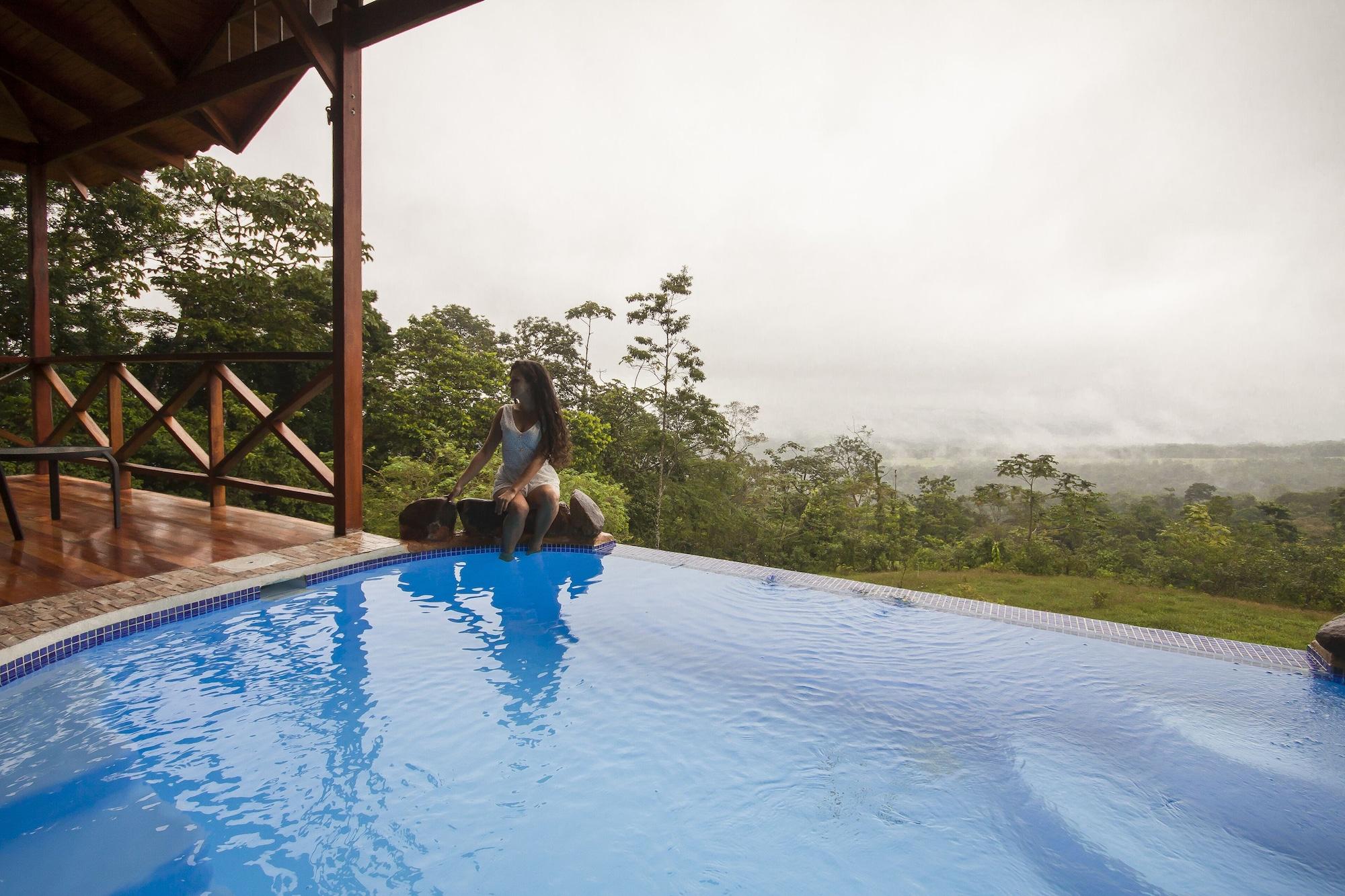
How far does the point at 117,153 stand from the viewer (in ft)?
18.9

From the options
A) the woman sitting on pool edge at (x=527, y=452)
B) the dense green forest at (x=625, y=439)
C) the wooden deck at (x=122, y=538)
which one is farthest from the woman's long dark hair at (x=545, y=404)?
the dense green forest at (x=625, y=439)

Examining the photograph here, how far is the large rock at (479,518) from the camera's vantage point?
15.2 ft

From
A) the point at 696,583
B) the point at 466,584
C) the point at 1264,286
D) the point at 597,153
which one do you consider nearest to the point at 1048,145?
the point at 1264,286

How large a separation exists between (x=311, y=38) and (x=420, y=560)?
3.30 m

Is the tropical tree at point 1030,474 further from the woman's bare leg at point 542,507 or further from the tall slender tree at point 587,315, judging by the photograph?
the tall slender tree at point 587,315

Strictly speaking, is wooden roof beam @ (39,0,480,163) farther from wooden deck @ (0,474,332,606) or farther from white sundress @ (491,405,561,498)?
wooden deck @ (0,474,332,606)

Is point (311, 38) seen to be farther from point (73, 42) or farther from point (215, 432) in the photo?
point (215, 432)

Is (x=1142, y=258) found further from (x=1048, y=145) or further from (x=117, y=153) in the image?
(x=117, y=153)

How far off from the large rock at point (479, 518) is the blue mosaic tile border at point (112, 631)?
58.9 inches

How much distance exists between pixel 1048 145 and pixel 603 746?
13.3 m

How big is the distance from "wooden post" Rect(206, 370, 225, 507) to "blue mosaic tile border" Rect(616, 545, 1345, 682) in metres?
3.57

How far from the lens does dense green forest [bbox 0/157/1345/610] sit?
789 centimetres

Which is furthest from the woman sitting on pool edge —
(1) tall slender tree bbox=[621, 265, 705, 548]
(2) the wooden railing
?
(1) tall slender tree bbox=[621, 265, 705, 548]

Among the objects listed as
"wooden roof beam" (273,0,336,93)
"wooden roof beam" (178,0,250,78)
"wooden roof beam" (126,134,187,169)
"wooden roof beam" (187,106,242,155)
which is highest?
"wooden roof beam" (178,0,250,78)
